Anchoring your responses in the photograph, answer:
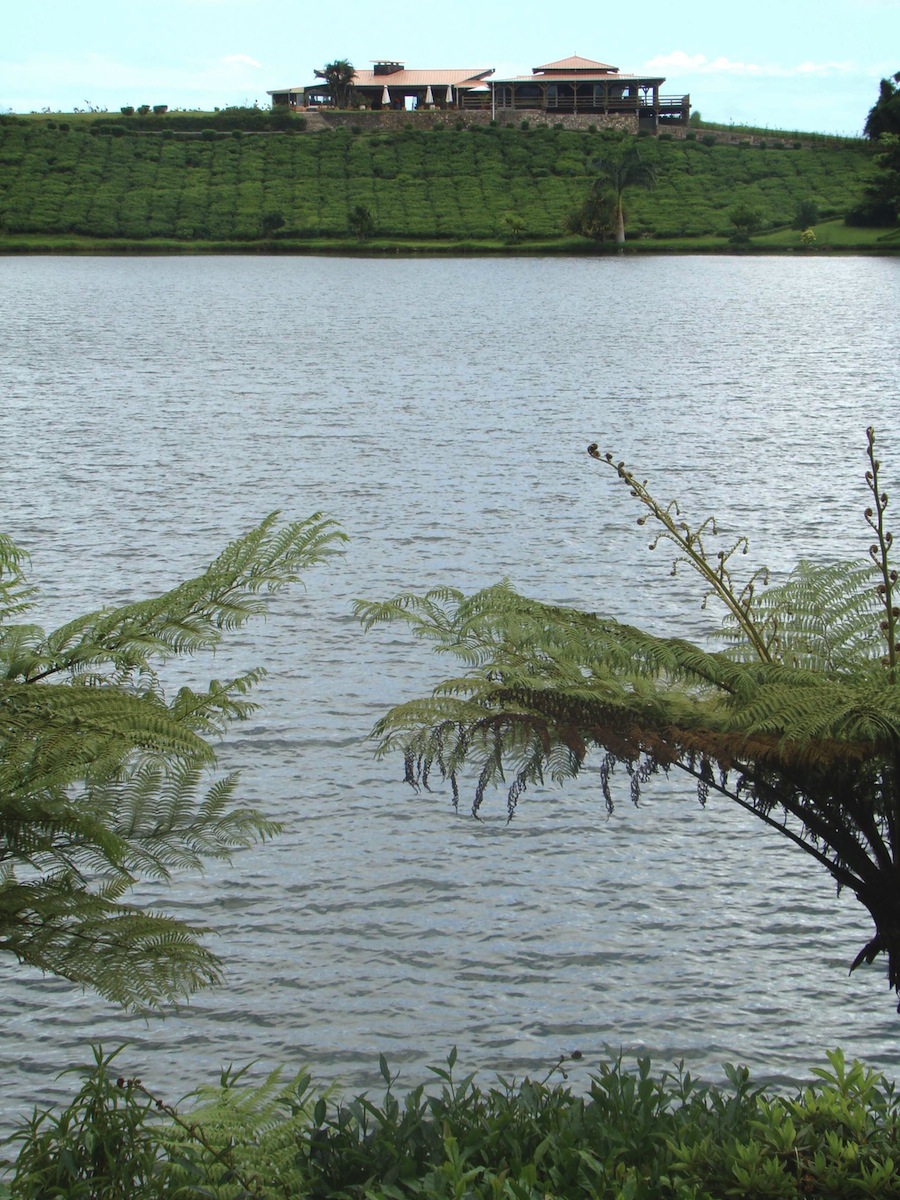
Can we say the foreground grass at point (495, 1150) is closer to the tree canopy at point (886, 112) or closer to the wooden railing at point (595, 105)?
the tree canopy at point (886, 112)

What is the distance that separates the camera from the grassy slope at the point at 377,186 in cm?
8019

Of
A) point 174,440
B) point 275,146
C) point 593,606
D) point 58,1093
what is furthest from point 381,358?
point 275,146

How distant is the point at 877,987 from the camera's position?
6.64m

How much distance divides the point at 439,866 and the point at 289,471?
12.9 m

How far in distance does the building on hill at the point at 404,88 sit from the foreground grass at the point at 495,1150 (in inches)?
4611

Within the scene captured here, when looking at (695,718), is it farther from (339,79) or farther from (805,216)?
(339,79)

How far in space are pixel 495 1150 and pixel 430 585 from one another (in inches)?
390

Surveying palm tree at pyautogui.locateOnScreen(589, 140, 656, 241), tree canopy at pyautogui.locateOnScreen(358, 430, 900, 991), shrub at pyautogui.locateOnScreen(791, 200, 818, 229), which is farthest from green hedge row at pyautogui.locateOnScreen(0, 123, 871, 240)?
tree canopy at pyautogui.locateOnScreen(358, 430, 900, 991)

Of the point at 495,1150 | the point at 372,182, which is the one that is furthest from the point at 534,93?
the point at 495,1150

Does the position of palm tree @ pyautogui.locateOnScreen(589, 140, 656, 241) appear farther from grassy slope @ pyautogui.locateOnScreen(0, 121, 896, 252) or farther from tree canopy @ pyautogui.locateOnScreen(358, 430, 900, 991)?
tree canopy @ pyautogui.locateOnScreen(358, 430, 900, 991)

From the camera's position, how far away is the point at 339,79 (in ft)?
371

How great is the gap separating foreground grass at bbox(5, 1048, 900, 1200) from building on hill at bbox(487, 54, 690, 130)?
362 feet

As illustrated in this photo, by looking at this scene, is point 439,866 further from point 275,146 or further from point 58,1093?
point 275,146

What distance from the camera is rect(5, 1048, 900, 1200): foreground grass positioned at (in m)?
3.77
